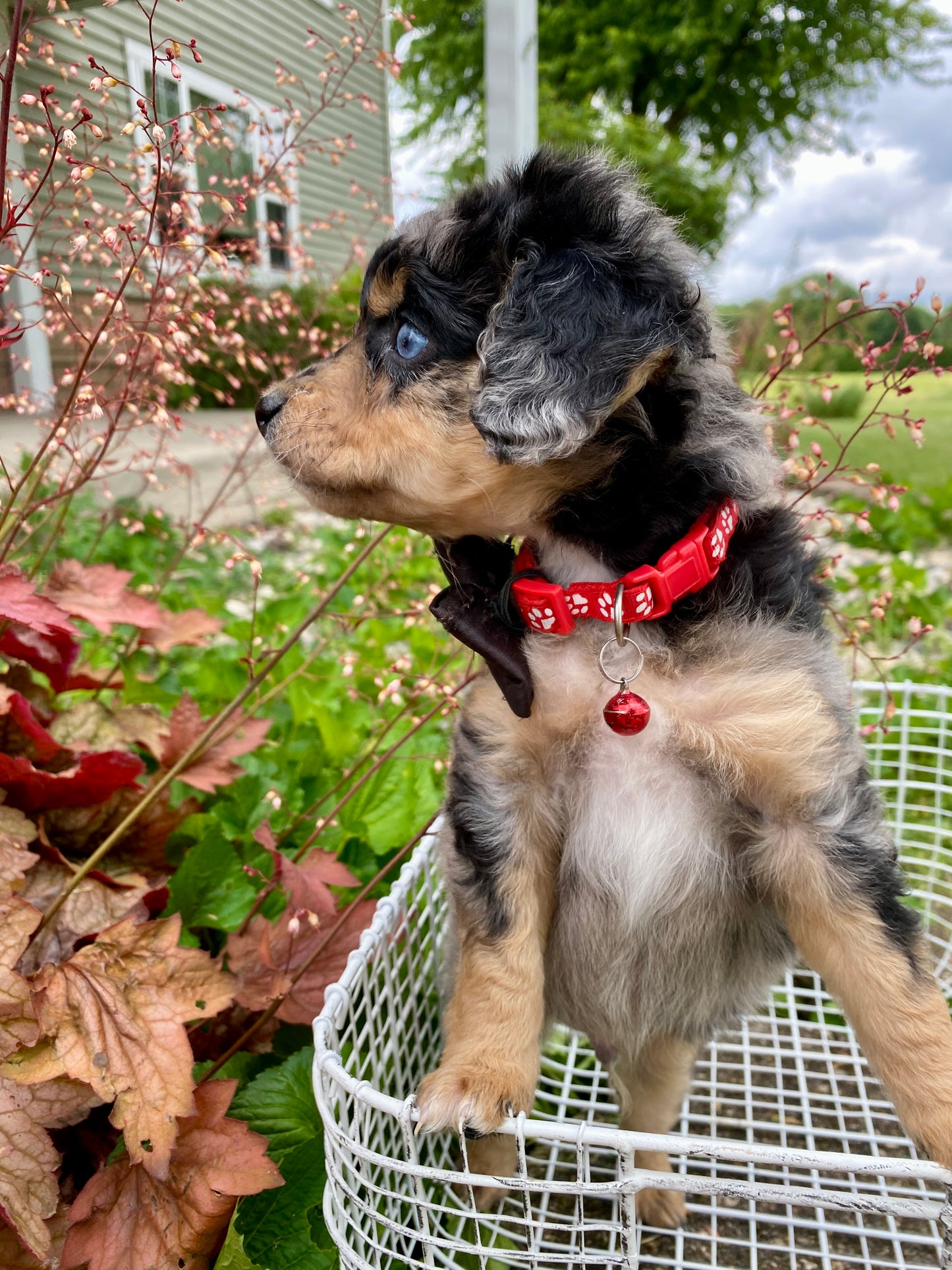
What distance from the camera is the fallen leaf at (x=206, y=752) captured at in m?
2.25

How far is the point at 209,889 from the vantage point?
7.11 feet

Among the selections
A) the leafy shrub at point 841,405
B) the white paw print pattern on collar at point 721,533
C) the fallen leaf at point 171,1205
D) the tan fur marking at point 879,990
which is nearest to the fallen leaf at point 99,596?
the fallen leaf at point 171,1205

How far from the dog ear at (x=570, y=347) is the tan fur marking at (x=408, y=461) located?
12cm

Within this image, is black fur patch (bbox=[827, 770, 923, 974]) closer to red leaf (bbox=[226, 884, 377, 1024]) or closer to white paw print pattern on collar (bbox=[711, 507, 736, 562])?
white paw print pattern on collar (bbox=[711, 507, 736, 562])

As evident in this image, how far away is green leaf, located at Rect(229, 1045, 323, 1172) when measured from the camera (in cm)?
181

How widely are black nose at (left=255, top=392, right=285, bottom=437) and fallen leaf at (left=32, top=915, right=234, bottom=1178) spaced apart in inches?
37.2

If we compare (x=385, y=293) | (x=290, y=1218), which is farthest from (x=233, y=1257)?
(x=385, y=293)

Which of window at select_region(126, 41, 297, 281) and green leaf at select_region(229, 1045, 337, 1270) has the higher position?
window at select_region(126, 41, 297, 281)

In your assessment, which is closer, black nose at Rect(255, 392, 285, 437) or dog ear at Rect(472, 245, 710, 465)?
dog ear at Rect(472, 245, 710, 465)

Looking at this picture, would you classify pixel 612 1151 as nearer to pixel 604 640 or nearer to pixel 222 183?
pixel 604 640

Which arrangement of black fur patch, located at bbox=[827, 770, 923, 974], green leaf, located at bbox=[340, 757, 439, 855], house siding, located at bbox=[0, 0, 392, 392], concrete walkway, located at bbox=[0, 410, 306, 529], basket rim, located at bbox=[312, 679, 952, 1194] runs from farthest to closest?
concrete walkway, located at bbox=[0, 410, 306, 529] < house siding, located at bbox=[0, 0, 392, 392] < green leaf, located at bbox=[340, 757, 439, 855] < black fur patch, located at bbox=[827, 770, 923, 974] < basket rim, located at bbox=[312, 679, 952, 1194]

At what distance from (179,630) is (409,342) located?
1144 mm

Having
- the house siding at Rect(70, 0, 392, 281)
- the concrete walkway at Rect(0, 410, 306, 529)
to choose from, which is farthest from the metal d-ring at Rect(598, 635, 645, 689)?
the concrete walkway at Rect(0, 410, 306, 529)

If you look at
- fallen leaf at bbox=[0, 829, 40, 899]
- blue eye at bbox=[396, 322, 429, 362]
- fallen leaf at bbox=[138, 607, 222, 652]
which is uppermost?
blue eye at bbox=[396, 322, 429, 362]
